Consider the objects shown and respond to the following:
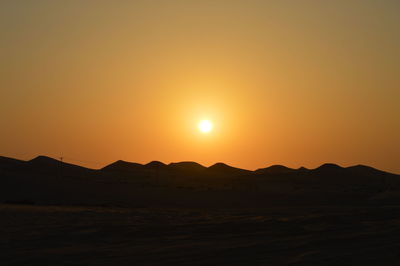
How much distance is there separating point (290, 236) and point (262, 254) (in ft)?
8.82

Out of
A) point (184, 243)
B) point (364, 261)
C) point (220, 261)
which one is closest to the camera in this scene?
point (364, 261)

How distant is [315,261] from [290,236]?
11.9ft

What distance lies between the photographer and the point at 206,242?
13.0 metres

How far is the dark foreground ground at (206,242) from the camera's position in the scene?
1056cm

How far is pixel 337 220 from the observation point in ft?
54.9

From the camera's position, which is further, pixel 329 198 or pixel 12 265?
pixel 329 198

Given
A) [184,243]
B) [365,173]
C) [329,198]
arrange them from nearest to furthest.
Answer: [184,243], [329,198], [365,173]

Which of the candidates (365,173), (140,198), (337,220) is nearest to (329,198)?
(140,198)

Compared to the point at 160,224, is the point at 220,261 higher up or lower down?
lower down

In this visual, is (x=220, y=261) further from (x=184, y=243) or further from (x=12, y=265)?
(x=12, y=265)

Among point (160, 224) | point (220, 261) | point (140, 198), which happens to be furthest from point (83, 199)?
point (220, 261)

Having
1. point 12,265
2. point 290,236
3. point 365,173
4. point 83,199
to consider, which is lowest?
point 12,265

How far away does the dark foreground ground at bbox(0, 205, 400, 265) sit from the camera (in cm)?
1056

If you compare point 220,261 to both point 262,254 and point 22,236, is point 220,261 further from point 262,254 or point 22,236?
point 22,236
